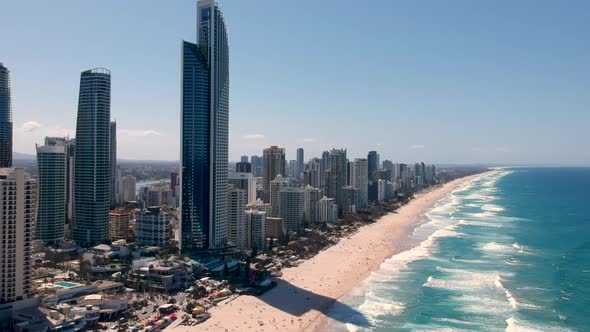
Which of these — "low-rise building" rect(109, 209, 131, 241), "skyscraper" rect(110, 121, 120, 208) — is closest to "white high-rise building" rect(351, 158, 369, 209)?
"skyscraper" rect(110, 121, 120, 208)

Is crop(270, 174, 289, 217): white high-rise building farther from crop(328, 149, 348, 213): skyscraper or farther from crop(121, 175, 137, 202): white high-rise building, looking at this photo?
crop(121, 175, 137, 202): white high-rise building

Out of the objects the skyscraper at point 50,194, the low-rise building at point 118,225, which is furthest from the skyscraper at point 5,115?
the low-rise building at point 118,225

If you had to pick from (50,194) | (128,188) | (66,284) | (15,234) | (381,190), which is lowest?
(66,284)

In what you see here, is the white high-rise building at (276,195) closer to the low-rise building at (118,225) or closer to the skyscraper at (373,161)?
the low-rise building at (118,225)

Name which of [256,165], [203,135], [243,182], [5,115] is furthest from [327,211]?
[256,165]

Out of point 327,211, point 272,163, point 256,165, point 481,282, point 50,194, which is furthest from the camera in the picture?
point 256,165

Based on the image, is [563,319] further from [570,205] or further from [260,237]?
[570,205]

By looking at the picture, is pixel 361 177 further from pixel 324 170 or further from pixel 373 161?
pixel 373 161
